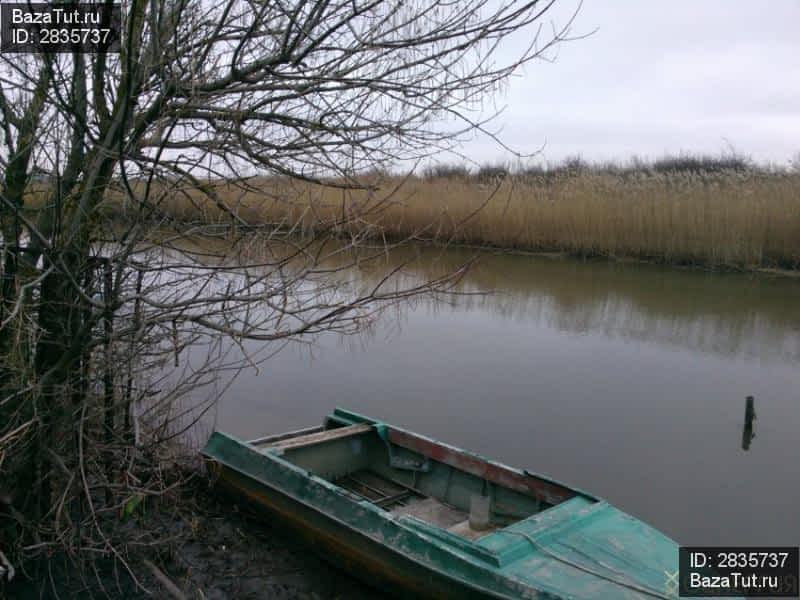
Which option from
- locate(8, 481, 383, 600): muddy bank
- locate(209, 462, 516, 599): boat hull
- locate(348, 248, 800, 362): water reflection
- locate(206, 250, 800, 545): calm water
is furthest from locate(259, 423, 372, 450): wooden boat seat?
locate(348, 248, 800, 362): water reflection

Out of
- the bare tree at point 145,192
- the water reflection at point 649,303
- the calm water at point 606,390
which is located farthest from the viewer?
the water reflection at point 649,303

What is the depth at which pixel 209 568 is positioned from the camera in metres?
3.96

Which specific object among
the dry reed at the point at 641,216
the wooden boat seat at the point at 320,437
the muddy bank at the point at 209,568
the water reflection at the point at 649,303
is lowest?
the muddy bank at the point at 209,568

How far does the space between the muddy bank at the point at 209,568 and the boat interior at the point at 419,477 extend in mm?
469

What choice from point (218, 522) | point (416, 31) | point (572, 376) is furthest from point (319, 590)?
point (572, 376)

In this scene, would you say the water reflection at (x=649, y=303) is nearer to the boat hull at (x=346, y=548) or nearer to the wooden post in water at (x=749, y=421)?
the wooden post in water at (x=749, y=421)

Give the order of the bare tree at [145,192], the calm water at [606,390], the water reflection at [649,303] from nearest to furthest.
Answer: the bare tree at [145,192]
the calm water at [606,390]
the water reflection at [649,303]

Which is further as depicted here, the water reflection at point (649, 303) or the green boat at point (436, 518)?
the water reflection at point (649, 303)

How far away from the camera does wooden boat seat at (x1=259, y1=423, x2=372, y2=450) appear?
15.5 feet

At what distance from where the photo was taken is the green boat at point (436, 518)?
3193mm

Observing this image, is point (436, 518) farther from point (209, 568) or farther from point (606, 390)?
point (606, 390)

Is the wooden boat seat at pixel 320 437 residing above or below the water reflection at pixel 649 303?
below

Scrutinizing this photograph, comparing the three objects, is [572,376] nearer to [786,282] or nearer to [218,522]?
[218,522]

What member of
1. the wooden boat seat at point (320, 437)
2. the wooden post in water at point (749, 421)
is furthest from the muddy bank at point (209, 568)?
the wooden post in water at point (749, 421)
